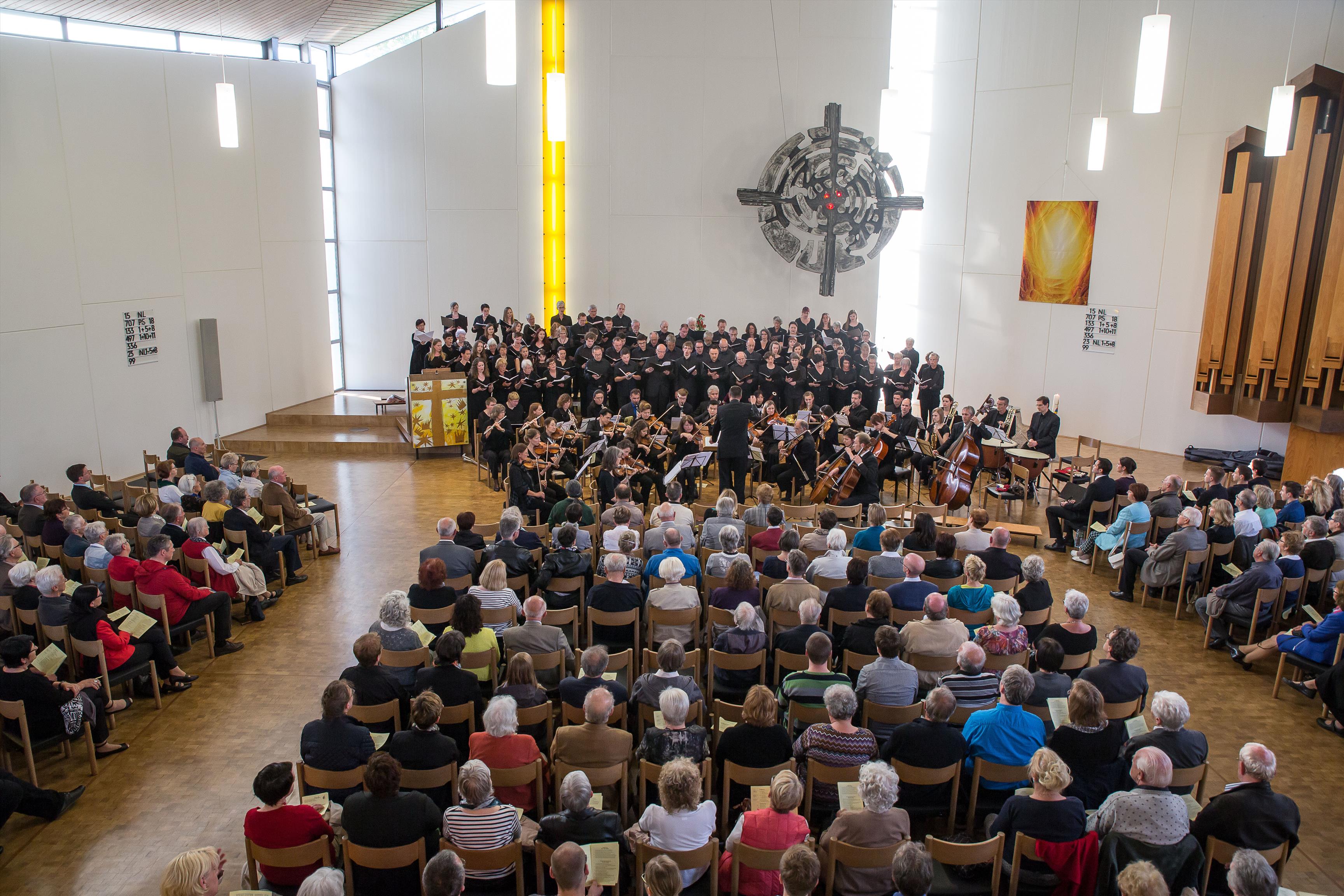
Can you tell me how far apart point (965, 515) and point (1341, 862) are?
20.2 ft

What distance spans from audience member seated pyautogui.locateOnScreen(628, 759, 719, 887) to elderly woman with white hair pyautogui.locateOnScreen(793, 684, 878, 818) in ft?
2.83

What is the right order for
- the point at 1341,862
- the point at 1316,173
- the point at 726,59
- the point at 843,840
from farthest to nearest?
1. the point at 726,59
2. the point at 1316,173
3. the point at 1341,862
4. the point at 843,840

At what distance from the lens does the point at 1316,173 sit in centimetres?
1200

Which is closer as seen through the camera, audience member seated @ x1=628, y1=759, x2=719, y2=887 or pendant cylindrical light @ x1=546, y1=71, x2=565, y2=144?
audience member seated @ x1=628, y1=759, x2=719, y2=887

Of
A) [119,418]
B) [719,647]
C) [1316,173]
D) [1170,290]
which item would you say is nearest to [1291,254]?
[1316,173]

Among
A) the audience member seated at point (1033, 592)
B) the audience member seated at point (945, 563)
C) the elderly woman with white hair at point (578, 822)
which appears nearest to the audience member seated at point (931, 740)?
the elderly woman with white hair at point (578, 822)

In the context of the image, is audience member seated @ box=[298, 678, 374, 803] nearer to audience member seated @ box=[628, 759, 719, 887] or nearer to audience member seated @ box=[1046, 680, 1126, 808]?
audience member seated @ box=[628, 759, 719, 887]

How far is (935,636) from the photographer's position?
580 cm

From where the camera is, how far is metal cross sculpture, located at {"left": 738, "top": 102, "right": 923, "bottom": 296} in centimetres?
1661

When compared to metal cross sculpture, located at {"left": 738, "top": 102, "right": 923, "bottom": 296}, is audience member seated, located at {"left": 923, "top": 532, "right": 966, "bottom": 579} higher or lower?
lower

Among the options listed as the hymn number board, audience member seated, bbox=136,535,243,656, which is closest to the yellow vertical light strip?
the hymn number board

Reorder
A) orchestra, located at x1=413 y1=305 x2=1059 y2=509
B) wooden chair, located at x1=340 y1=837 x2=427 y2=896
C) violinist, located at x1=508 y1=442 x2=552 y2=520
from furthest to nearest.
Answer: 1. orchestra, located at x1=413 y1=305 x2=1059 y2=509
2. violinist, located at x1=508 y1=442 x2=552 y2=520
3. wooden chair, located at x1=340 y1=837 x2=427 y2=896

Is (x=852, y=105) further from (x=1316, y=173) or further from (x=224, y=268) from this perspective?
(x=224, y=268)

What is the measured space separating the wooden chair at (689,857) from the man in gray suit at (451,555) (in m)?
3.66
